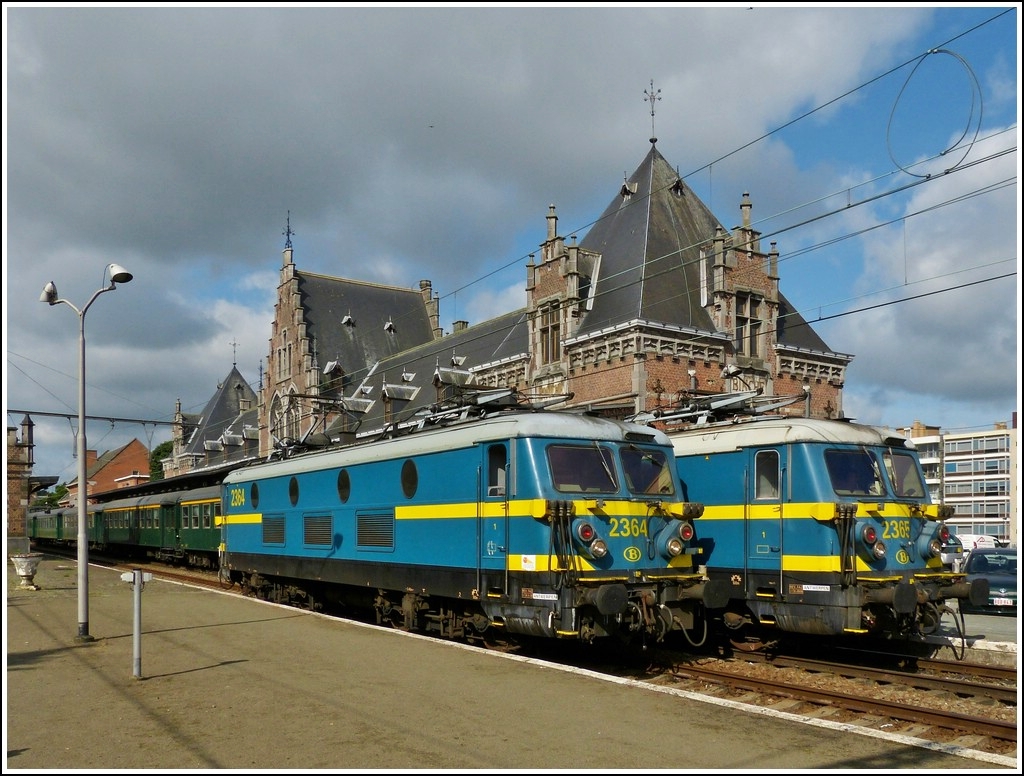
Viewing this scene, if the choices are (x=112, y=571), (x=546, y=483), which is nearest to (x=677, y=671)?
(x=546, y=483)

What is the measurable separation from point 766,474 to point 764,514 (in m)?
0.61

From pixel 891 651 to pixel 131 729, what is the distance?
453 inches

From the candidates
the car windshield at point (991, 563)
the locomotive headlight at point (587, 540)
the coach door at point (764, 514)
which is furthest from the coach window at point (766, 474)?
the car windshield at point (991, 563)

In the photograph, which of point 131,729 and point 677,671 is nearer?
point 131,729

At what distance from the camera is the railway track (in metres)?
9.55

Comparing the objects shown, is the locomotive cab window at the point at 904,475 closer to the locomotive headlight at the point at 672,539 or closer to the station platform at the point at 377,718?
the locomotive headlight at the point at 672,539

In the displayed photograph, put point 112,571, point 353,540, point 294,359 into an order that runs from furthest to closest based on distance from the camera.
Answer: point 294,359
point 112,571
point 353,540

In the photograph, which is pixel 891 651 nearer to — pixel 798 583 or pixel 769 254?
pixel 798 583

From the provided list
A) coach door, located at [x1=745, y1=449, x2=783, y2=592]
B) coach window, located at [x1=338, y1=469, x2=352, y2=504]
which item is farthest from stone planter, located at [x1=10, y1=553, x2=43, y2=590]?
coach door, located at [x1=745, y1=449, x2=783, y2=592]

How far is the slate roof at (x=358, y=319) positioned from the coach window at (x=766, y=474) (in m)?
47.8

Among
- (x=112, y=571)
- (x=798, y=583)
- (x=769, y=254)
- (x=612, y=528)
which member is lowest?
(x=112, y=571)

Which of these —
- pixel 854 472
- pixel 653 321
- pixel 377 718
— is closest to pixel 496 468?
pixel 377 718

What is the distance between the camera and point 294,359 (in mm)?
59906

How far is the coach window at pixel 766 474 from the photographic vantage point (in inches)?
543
